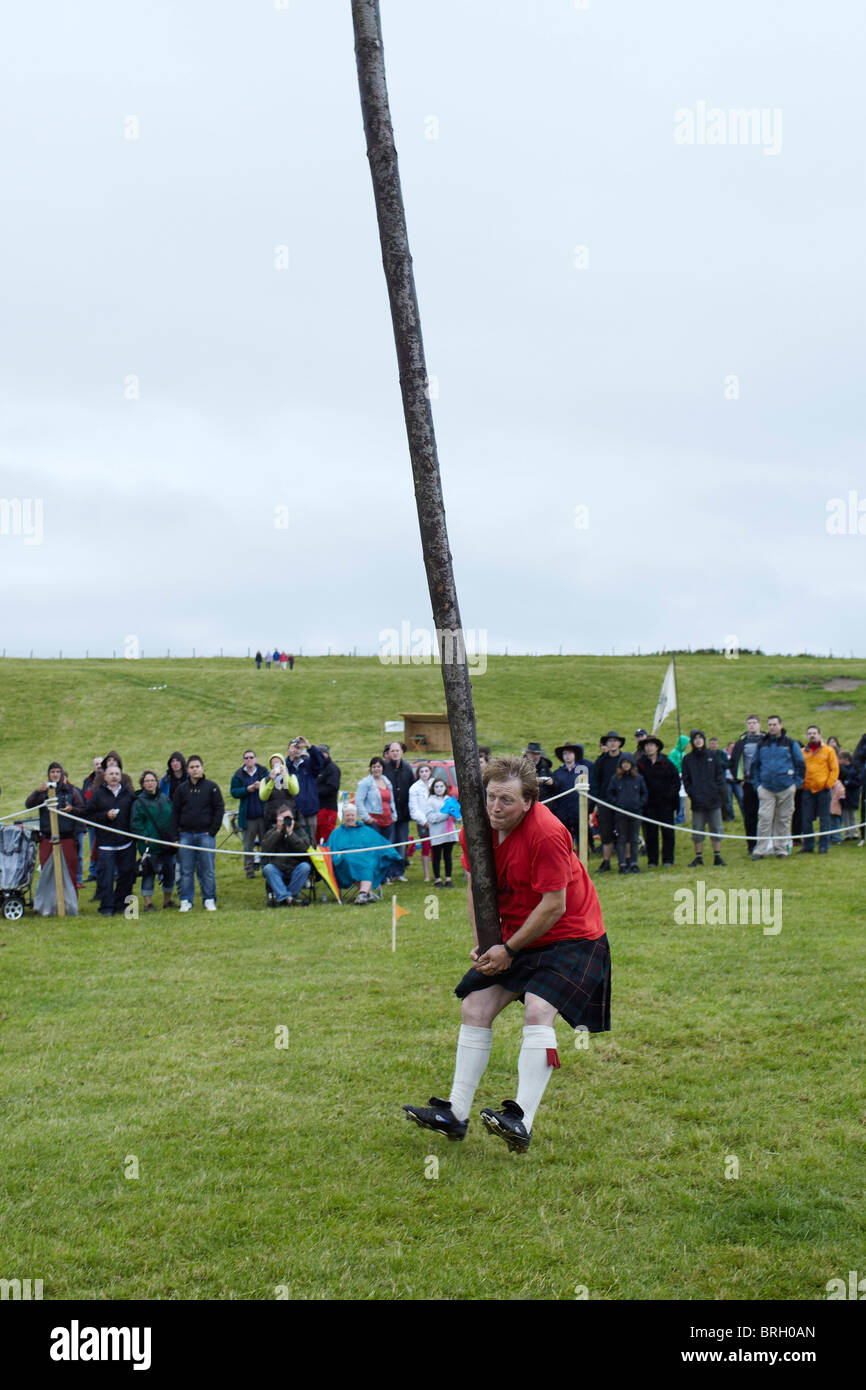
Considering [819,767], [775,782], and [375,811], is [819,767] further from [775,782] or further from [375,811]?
[375,811]

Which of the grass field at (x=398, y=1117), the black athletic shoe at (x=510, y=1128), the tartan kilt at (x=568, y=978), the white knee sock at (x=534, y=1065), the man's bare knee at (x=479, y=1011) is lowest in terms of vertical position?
the grass field at (x=398, y=1117)

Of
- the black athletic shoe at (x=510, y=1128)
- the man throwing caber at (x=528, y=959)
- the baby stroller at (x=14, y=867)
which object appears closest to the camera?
the black athletic shoe at (x=510, y=1128)

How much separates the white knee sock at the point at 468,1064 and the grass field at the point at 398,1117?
8.6 inches

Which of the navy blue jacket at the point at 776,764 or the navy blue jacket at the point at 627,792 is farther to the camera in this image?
the navy blue jacket at the point at 776,764

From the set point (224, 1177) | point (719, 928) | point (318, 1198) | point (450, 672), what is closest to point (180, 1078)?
point (224, 1177)

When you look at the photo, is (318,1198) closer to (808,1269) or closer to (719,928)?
(808,1269)

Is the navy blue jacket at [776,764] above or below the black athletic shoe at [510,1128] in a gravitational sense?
above

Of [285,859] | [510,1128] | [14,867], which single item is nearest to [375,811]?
[285,859]

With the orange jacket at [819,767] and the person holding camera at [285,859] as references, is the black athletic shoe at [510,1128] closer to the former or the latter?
the person holding camera at [285,859]

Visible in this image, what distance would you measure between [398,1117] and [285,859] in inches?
292

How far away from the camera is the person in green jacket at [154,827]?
12.2 metres

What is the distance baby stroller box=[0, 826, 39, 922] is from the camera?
11516 mm

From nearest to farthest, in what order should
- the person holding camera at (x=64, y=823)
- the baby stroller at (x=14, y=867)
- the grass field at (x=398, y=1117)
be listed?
the grass field at (x=398, y=1117), the baby stroller at (x=14, y=867), the person holding camera at (x=64, y=823)

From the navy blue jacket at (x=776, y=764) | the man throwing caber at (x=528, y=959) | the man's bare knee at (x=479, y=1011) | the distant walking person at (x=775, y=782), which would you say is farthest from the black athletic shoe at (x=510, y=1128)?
the navy blue jacket at (x=776, y=764)
